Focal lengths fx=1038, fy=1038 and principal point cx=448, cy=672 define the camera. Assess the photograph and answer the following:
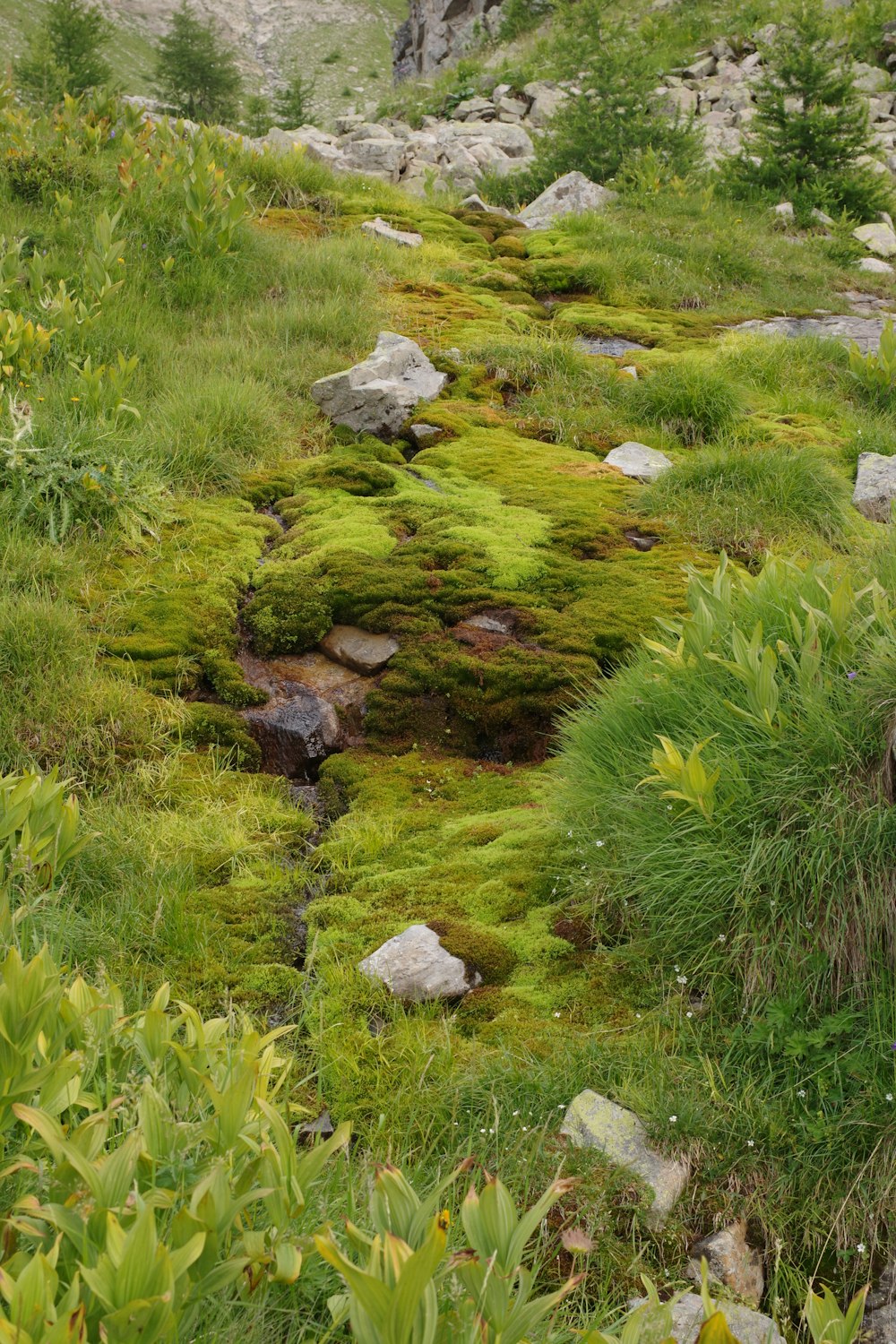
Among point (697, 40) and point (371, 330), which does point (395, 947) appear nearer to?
point (371, 330)

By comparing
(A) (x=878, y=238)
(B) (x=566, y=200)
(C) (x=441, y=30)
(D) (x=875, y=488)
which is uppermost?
(C) (x=441, y=30)

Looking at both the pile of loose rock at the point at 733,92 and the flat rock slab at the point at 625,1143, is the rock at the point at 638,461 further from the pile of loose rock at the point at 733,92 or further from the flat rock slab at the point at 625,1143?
the pile of loose rock at the point at 733,92

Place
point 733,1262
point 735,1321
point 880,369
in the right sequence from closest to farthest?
point 735,1321
point 733,1262
point 880,369

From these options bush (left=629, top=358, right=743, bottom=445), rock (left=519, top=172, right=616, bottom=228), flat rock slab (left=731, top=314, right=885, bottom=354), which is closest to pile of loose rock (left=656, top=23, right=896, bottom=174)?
rock (left=519, top=172, right=616, bottom=228)

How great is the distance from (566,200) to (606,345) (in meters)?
5.38

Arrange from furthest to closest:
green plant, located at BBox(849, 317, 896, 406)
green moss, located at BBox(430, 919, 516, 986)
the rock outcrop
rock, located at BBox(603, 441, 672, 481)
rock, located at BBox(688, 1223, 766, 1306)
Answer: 1. the rock outcrop
2. green plant, located at BBox(849, 317, 896, 406)
3. rock, located at BBox(603, 441, 672, 481)
4. green moss, located at BBox(430, 919, 516, 986)
5. rock, located at BBox(688, 1223, 766, 1306)

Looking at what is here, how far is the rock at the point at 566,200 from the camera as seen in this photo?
1370 centimetres

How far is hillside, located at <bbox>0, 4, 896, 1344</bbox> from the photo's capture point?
6.31 ft

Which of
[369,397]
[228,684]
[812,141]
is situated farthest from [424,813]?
[812,141]

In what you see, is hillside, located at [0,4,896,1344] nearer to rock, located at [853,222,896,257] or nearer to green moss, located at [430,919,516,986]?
green moss, located at [430,919,516,986]

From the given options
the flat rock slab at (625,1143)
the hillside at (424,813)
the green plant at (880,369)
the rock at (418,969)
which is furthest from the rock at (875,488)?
the flat rock slab at (625,1143)

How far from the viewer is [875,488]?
21.9ft

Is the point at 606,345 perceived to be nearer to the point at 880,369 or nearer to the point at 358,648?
the point at 880,369

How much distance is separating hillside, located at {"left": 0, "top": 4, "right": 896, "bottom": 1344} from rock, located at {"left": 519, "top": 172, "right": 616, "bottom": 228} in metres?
5.17
